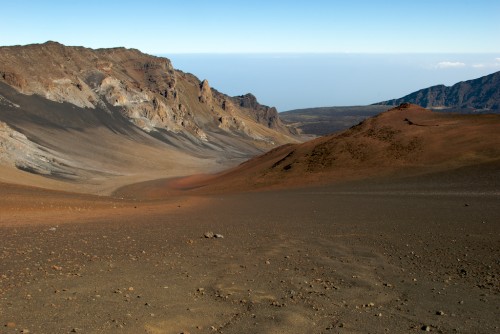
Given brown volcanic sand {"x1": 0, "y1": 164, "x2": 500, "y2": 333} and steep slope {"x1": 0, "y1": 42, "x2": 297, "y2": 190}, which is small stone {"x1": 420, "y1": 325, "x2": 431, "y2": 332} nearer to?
brown volcanic sand {"x1": 0, "y1": 164, "x2": 500, "y2": 333}

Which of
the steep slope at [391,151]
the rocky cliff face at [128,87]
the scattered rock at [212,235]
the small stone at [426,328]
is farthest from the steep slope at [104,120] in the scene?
the small stone at [426,328]

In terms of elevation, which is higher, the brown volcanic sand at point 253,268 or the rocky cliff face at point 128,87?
the rocky cliff face at point 128,87

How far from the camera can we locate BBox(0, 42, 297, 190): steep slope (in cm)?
6638

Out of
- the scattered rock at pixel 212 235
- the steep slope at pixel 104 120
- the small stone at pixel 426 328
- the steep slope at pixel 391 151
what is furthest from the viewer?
the steep slope at pixel 104 120

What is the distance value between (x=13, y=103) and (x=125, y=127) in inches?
844

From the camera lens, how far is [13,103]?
7838 centimetres

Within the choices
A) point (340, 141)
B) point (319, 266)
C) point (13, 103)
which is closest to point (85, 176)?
point (13, 103)

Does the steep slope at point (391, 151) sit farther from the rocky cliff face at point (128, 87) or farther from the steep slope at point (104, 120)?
the rocky cliff face at point (128, 87)

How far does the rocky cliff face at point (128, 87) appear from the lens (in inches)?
3543

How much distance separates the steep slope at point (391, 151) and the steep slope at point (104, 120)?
27.4 meters

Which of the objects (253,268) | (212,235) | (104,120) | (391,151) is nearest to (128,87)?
(104,120)

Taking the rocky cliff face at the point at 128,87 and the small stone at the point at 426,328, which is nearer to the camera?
the small stone at the point at 426,328

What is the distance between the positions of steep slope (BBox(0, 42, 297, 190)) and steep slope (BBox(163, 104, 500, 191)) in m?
27.4

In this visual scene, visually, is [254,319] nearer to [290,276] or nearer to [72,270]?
[290,276]
